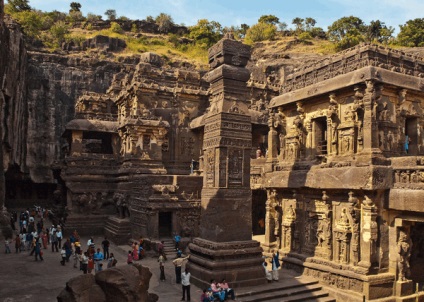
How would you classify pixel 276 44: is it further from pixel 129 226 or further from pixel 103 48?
pixel 129 226

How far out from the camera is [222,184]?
40.9ft

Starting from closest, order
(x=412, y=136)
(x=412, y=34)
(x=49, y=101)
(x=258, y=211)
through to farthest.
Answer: (x=412, y=136) < (x=258, y=211) < (x=49, y=101) < (x=412, y=34)

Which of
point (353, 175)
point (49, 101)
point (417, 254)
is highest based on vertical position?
point (49, 101)

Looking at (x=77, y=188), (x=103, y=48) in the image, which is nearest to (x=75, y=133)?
(x=77, y=188)

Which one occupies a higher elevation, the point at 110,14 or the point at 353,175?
the point at 110,14

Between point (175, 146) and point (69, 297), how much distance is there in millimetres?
20439

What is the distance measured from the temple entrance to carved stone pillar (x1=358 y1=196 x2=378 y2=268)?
11.1 feet

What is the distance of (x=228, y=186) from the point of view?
41.1 feet

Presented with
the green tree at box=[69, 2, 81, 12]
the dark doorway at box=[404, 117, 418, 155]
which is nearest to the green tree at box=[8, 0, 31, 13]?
the green tree at box=[69, 2, 81, 12]

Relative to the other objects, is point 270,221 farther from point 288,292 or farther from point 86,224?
point 86,224

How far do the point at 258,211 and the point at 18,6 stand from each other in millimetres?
72154

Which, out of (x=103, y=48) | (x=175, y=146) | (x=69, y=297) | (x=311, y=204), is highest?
(x=103, y=48)

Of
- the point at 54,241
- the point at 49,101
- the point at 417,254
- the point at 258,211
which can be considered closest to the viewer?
the point at 417,254

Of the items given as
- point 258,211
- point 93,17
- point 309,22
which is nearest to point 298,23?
point 309,22
